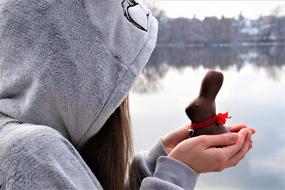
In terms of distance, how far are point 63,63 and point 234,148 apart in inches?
9.9

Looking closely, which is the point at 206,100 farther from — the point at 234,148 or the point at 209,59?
the point at 209,59

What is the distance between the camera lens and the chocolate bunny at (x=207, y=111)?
2.21 ft

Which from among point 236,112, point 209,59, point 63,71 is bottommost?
point 209,59

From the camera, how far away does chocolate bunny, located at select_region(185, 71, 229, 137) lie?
67 centimetres

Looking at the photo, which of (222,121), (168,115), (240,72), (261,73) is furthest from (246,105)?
(222,121)

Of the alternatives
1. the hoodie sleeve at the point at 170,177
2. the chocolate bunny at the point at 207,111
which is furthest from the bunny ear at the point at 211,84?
the hoodie sleeve at the point at 170,177

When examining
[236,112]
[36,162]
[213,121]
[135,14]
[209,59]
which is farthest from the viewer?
[209,59]

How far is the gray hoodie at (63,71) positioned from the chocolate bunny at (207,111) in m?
0.15

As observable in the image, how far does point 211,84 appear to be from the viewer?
69 cm

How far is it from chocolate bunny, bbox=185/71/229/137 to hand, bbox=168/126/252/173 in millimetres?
33

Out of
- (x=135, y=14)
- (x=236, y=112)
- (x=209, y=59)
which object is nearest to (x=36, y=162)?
(x=135, y=14)

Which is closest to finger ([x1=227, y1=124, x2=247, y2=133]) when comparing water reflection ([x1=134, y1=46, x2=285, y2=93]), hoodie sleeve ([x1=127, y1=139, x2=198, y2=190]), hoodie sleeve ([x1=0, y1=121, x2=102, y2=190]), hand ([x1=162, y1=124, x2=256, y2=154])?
hand ([x1=162, y1=124, x2=256, y2=154])

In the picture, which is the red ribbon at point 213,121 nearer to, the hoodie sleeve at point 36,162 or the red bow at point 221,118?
the red bow at point 221,118

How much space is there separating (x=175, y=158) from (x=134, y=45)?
149 millimetres
